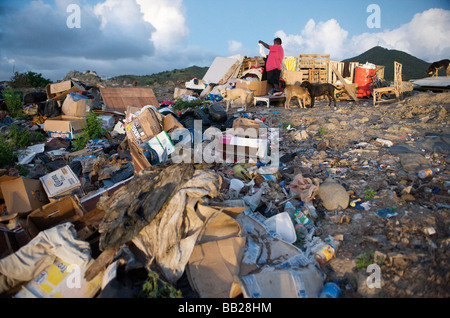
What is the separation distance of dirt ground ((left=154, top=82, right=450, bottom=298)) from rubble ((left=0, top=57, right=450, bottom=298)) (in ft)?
0.05

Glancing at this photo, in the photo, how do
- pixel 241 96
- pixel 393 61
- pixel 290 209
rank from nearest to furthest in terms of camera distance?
1. pixel 290 209
2. pixel 241 96
3. pixel 393 61

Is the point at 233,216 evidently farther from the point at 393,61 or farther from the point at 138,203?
the point at 393,61

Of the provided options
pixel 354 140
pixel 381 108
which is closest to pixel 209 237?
pixel 354 140

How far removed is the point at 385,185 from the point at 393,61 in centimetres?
1548

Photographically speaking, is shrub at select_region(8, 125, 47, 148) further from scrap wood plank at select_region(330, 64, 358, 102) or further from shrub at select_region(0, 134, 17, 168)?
scrap wood plank at select_region(330, 64, 358, 102)

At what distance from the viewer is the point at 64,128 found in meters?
5.27

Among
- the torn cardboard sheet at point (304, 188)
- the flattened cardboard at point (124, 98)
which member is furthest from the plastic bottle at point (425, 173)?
the flattened cardboard at point (124, 98)

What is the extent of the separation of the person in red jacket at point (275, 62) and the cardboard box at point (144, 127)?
→ 4.82 metres

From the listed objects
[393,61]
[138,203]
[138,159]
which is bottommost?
[138,203]

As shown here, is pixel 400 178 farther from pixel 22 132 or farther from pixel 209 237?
pixel 22 132

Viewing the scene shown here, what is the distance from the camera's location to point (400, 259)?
198 centimetres

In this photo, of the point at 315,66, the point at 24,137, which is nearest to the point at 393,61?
the point at 315,66

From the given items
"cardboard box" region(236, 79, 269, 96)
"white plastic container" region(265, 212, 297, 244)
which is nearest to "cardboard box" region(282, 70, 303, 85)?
"cardboard box" region(236, 79, 269, 96)

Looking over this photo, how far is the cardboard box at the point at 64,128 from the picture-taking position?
5.25 meters
